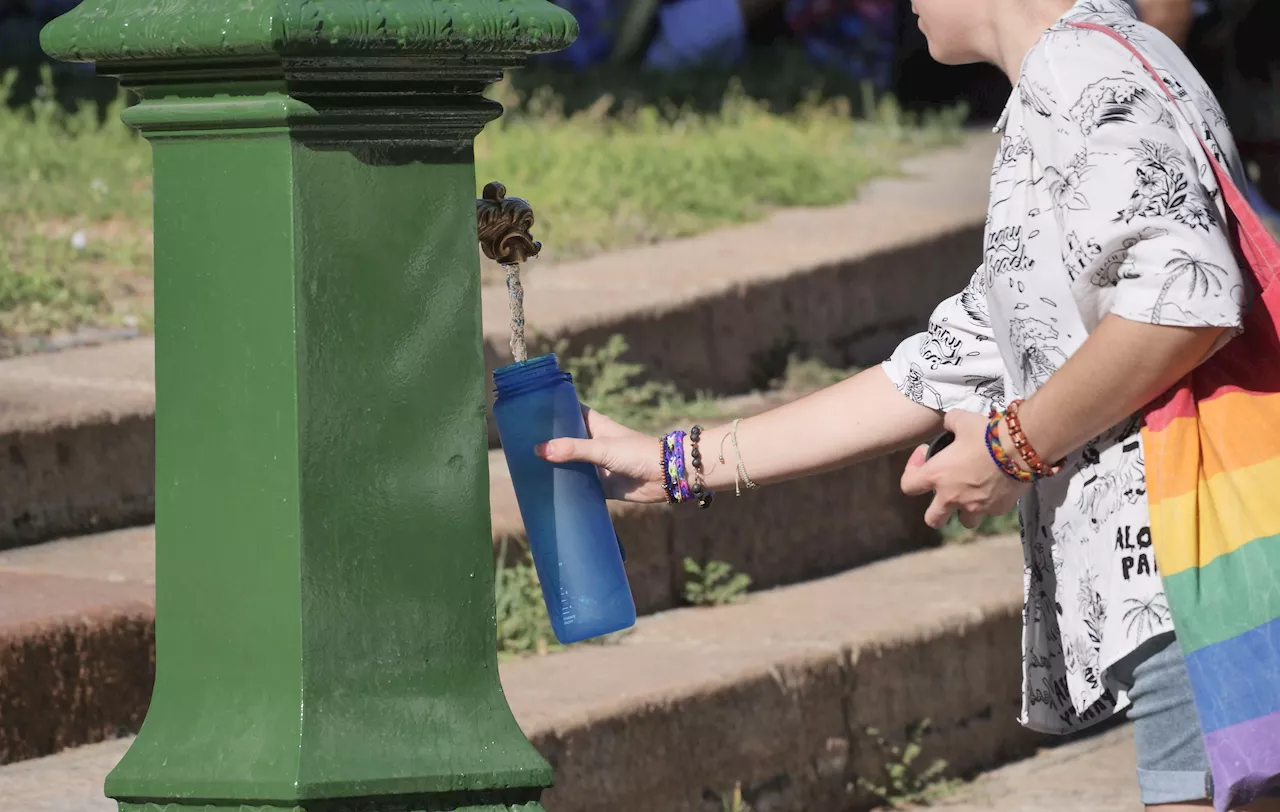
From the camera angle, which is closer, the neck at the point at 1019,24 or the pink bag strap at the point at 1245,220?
the pink bag strap at the point at 1245,220

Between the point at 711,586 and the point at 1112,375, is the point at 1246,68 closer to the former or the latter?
the point at 711,586

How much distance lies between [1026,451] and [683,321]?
2716 mm

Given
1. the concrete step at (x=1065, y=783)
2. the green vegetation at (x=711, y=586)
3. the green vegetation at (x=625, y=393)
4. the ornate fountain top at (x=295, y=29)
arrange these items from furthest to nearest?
the green vegetation at (x=625, y=393) → the green vegetation at (x=711, y=586) → the concrete step at (x=1065, y=783) → the ornate fountain top at (x=295, y=29)

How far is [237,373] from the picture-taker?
6.62ft

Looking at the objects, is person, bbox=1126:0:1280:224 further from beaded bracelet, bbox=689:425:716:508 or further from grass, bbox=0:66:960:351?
beaded bracelet, bbox=689:425:716:508

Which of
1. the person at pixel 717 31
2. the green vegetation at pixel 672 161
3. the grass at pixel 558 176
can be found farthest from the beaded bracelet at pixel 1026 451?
the person at pixel 717 31

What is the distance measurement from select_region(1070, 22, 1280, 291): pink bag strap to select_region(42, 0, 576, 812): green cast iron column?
61 centimetres

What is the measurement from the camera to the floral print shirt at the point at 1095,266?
6.43 ft

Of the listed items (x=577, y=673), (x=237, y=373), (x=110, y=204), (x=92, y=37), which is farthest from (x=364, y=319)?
(x=110, y=204)

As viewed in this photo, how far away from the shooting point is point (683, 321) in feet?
15.7

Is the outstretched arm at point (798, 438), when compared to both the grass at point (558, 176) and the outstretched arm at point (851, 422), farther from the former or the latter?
the grass at point (558, 176)

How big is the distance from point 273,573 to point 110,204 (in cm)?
337

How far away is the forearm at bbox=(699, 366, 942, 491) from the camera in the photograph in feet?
8.02

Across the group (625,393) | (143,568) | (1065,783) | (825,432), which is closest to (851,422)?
(825,432)
